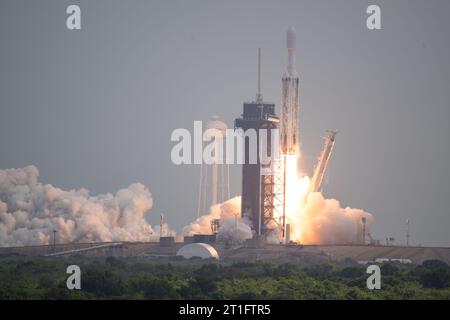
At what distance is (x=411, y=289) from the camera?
156625 millimetres

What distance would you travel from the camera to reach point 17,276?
6609 inches

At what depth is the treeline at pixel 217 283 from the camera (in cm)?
14575

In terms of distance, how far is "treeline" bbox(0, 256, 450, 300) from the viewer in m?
146

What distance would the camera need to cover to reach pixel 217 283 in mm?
154250

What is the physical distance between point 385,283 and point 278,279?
11504 mm
